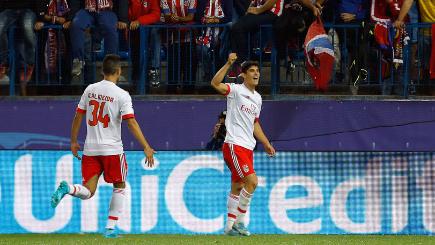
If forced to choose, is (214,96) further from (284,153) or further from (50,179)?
(50,179)

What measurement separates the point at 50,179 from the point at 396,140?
172 inches

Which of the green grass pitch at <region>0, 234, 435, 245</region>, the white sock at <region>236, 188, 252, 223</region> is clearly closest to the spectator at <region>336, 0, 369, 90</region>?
the green grass pitch at <region>0, 234, 435, 245</region>

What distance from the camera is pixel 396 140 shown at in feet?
51.2

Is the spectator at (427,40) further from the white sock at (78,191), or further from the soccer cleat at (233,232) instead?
the white sock at (78,191)

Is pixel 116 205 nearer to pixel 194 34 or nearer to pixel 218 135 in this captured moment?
pixel 218 135

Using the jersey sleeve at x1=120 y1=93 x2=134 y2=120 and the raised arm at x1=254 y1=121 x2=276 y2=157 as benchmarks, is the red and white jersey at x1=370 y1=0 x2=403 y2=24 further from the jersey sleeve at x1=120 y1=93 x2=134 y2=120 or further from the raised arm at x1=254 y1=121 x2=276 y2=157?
the jersey sleeve at x1=120 y1=93 x2=134 y2=120

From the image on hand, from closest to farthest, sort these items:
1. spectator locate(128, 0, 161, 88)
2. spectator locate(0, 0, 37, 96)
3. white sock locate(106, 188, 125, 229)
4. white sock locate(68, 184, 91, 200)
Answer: white sock locate(68, 184, 91, 200)
white sock locate(106, 188, 125, 229)
spectator locate(128, 0, 161, 88)
spectator locate(0, 0, 37, 96)

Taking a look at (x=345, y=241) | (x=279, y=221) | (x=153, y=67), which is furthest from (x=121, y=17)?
(x=345, y=241)

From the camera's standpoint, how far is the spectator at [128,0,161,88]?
16172 millimetres

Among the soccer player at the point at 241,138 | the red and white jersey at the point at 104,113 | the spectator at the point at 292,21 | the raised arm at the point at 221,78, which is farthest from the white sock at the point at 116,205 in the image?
the spectator at the point at 292,21

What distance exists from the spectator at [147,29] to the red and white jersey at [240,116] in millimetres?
2561

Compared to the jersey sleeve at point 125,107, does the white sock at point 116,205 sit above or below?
below

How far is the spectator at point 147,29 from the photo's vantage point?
53.1 ft

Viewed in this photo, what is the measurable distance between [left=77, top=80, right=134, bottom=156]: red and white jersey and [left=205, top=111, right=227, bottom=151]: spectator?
302cm
